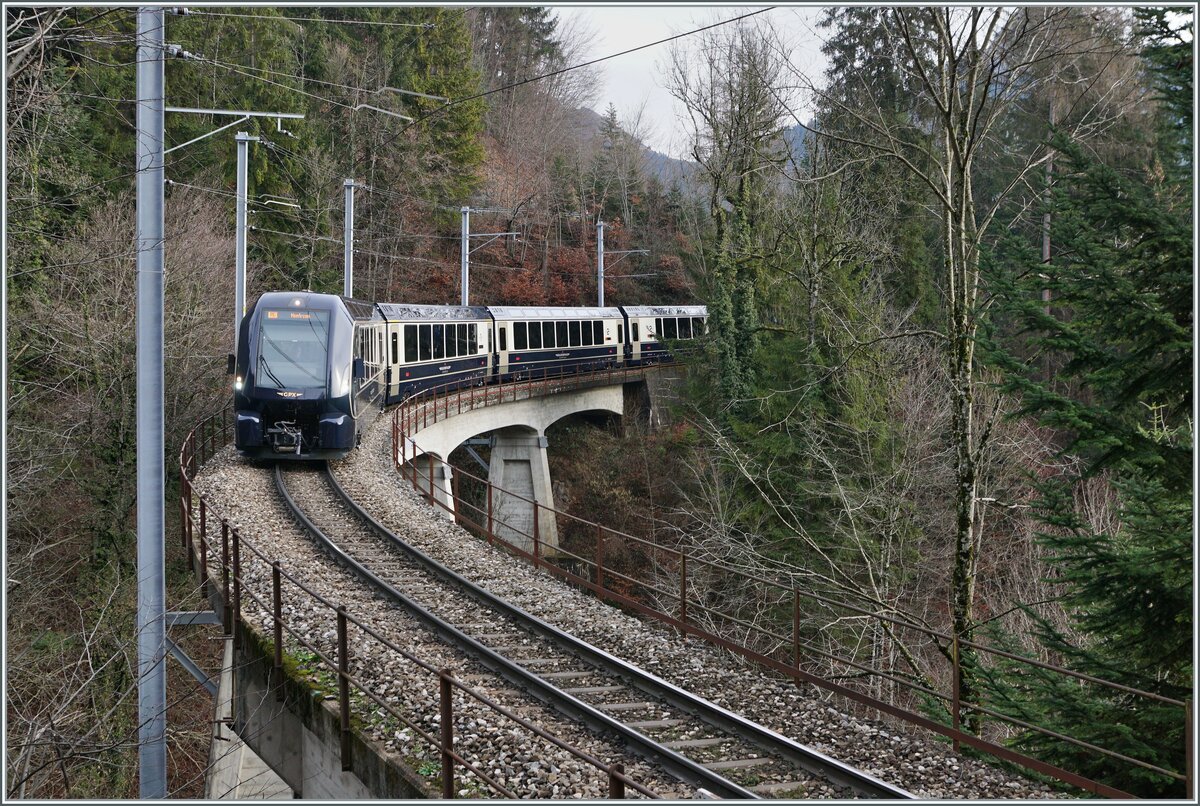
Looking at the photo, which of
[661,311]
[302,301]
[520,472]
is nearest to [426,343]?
[302,301]

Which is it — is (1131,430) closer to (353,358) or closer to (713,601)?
(353,358)

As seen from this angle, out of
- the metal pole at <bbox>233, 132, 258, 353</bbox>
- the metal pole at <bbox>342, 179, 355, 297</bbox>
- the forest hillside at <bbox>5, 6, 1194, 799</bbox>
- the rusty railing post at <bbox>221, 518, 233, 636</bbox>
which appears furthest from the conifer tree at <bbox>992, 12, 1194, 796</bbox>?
the metal pole at <bbox>342, 179, 355, 297</bbox>

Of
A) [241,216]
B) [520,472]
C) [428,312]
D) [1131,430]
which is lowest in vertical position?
[520,472]

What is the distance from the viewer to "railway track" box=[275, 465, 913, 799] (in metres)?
7.36

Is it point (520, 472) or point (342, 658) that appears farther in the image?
point (520, 472)

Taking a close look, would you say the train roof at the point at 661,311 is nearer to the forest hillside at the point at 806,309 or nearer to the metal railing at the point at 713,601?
the metal railing at the point at 713,601

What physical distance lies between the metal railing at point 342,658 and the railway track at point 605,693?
0.52 meters

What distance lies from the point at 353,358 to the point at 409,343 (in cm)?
965

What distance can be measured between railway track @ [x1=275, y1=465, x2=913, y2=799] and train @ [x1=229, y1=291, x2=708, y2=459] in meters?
4.73

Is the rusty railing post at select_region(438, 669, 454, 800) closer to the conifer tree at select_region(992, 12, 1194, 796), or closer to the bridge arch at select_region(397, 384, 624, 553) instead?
the conifer tree at select_region(992, 12, 1194, 796)

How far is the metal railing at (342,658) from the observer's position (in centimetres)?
640

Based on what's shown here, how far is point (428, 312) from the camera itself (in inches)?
1188

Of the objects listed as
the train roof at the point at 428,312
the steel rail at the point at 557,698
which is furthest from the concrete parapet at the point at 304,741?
the train roof at the point at 428,312

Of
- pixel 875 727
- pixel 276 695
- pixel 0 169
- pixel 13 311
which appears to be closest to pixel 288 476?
pixel 13 311
